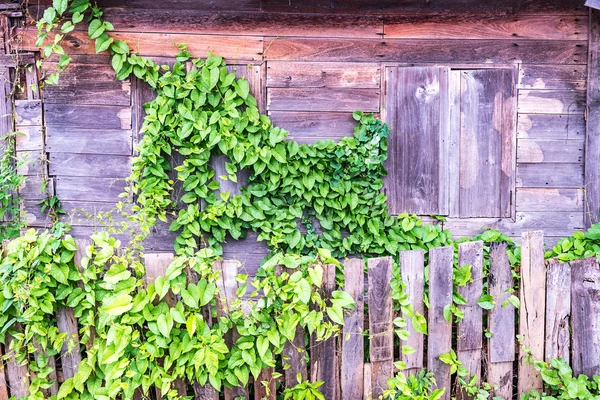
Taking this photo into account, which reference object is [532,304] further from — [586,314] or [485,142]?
[485,142]

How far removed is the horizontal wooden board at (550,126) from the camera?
4.22 m

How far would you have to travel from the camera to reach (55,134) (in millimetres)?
4203

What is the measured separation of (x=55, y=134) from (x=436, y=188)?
3.85 metres

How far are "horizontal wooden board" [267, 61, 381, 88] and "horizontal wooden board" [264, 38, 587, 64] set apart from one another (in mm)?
63

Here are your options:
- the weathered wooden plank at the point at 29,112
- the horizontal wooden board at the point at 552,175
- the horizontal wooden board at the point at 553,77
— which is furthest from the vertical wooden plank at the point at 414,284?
the weathered wooden plank at the point at 29,112

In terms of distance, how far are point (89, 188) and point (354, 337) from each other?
10.1 ft

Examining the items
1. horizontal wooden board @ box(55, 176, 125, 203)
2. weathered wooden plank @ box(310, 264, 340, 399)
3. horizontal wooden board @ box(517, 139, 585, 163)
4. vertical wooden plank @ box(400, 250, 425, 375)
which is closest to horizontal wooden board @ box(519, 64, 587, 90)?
horizontal wooden board @ box(517, 139, 585, 163)

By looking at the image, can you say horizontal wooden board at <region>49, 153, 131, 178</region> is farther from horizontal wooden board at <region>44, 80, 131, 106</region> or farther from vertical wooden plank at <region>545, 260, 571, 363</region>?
vertical wooden plank at <region>545, 260, 571, 363</region>

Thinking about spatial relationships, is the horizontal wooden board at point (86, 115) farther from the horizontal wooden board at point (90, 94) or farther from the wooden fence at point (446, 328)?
the wooden fence at point (446, 328)

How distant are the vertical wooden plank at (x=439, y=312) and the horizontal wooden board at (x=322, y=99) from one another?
1901 millimetres

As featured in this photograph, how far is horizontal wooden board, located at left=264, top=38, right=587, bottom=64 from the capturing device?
4137 millimetres

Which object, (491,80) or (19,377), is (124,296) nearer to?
(19,377)

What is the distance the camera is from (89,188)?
426 centimetres

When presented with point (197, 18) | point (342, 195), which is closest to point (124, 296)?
point (342, 195)
